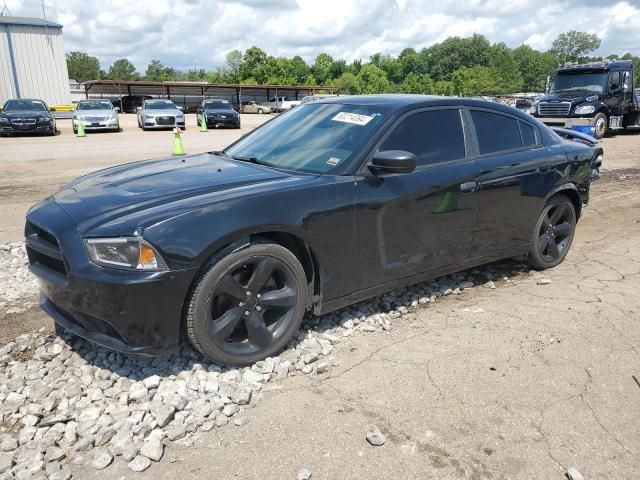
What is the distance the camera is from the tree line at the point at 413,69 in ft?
276

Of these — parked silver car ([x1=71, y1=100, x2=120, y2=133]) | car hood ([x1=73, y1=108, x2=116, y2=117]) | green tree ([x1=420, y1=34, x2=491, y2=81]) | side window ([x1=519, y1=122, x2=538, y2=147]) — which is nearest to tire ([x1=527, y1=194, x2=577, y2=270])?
side window ([x1=519, y1=122, x2=538, y2=147])

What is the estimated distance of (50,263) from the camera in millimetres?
3102

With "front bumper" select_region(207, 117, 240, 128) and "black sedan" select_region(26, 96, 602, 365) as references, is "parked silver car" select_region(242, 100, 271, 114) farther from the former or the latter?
"black sedan" select_region(26, 96, 602, 365)

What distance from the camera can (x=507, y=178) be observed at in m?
4.43

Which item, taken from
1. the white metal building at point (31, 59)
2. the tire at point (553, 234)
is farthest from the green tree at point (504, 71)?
the tire at point (553, 234)

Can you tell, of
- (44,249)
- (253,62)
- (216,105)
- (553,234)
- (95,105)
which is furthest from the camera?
(253,62)

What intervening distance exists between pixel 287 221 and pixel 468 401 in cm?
148

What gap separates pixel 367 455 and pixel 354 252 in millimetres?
1380

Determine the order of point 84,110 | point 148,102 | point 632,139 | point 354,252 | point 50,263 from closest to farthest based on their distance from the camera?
point 50,263
point 354,252
point 632,139
point 84,110
point 148,102

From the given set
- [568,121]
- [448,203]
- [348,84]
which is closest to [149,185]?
[448,203]

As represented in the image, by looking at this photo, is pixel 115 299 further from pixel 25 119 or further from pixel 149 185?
pixel 25 119

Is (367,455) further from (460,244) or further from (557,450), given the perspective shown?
(460,244)

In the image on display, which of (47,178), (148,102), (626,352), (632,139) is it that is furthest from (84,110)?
(626,352)

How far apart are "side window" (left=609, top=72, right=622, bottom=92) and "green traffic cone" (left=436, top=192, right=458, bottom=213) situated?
1806 cm
